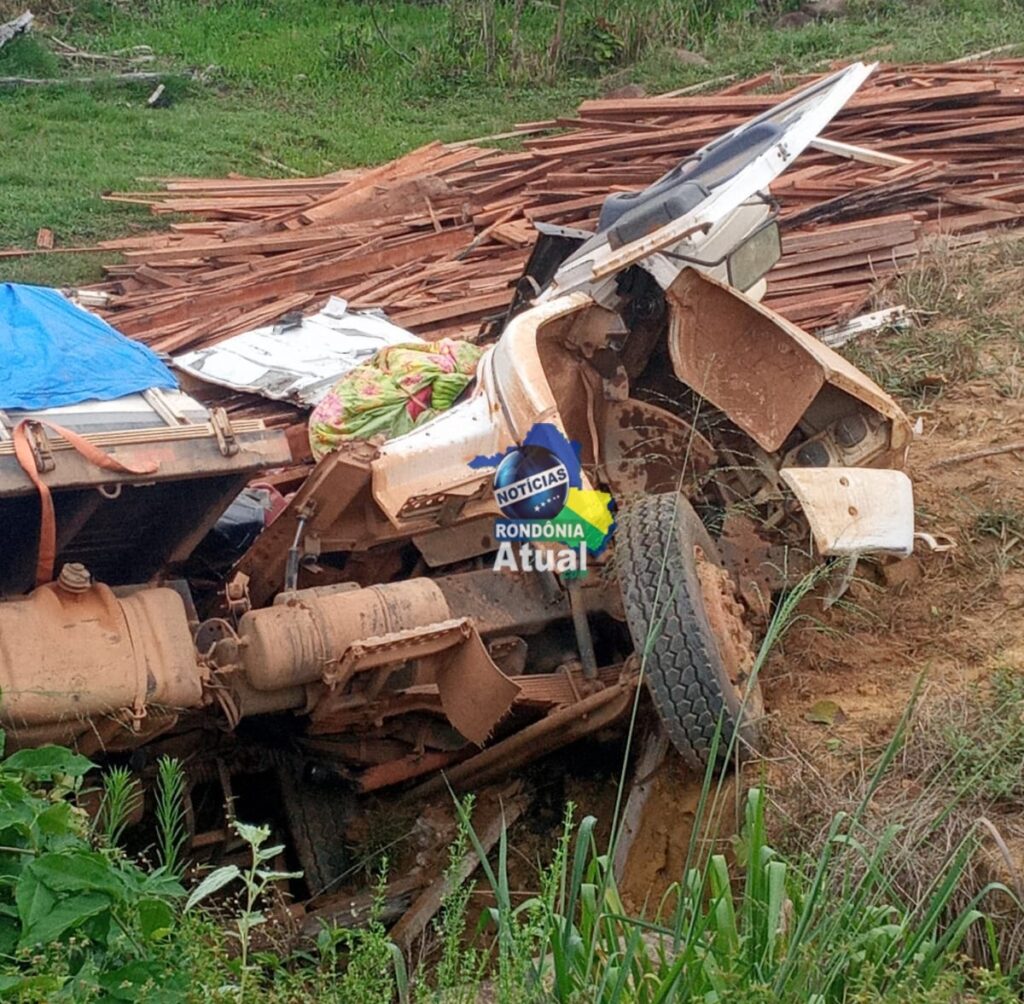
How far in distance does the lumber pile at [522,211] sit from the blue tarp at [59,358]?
12.0 ft

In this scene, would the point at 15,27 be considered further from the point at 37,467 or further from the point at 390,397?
the point at 37,467

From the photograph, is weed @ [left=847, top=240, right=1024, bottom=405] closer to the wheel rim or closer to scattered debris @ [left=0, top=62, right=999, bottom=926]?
scattered debris @ [left=0, top=62, right=999, bottom=926]

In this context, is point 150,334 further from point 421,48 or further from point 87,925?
point 421,48

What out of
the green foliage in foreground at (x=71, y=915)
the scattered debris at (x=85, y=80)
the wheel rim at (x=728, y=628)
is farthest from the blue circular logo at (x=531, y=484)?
the scattered debris at (x=85, y=80)

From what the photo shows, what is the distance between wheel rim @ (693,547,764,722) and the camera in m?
5.17

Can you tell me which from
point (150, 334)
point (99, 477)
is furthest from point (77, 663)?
point (150, 334)

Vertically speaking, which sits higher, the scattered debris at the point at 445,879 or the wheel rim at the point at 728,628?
the wheel rim at the point at 728,628

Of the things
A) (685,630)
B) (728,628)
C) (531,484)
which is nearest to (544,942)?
(685,630)

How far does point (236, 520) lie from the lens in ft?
20.2

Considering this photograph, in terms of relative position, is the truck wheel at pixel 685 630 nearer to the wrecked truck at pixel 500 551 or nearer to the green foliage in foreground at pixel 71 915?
the wrecked truck at pixel 500 551

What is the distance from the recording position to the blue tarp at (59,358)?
498cm

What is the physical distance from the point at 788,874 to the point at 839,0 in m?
15.9

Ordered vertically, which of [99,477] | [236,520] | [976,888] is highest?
[99,477]

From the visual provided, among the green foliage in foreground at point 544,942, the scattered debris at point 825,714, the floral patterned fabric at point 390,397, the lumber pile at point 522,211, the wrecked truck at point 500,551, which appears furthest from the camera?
the lumber pile at point 522,211
